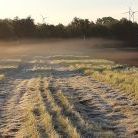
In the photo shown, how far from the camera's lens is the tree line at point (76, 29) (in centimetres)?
11438

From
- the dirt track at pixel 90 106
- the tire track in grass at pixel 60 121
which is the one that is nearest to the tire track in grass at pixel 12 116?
the dirt track at pixel 90 106

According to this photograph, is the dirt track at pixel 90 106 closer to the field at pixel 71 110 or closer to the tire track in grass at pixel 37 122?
the field at pixel 71 110

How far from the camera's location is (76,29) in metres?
121

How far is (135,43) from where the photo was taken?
116250 mm

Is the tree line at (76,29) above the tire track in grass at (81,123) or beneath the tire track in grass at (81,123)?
beneath

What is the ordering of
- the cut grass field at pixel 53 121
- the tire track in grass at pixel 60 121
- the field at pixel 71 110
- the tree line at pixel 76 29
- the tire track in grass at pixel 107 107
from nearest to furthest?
the tire track in grass at pixel 60 121
the cut grass field at pixel 53 121
the field at pixel 71 110
the tire track in grass at pixel 107 107
the tree line at pixel 76 29

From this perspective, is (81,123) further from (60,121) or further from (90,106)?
(90,106)

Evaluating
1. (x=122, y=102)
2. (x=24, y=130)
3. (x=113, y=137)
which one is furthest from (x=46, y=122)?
(x=122, y=102)

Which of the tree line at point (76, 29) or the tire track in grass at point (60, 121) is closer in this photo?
the tire track in grass at point (60, 121)

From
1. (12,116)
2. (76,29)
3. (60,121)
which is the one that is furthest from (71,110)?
(76,29)

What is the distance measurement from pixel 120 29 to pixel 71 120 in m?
107

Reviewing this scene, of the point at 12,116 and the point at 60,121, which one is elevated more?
the point at 60,121

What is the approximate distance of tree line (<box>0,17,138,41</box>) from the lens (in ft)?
375

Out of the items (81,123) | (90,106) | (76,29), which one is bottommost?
(76,29)
